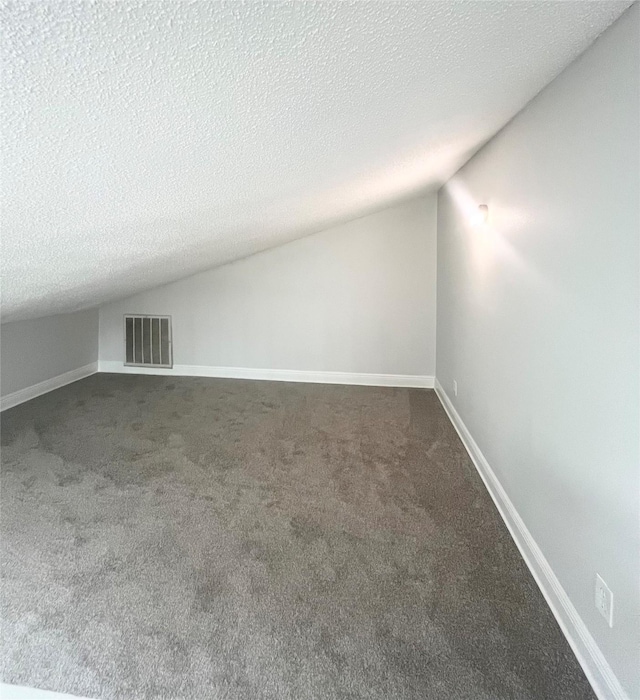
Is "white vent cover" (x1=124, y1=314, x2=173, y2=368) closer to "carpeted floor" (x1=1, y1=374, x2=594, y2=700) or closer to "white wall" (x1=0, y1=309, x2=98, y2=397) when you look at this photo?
"white wall" (x1=0, y1=309, x2=98, y2=397)

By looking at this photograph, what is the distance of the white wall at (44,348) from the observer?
12.2 feet

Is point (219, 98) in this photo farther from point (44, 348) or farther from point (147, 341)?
point (147, 341)

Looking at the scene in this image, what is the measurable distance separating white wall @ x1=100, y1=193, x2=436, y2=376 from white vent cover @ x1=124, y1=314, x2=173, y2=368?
3.2 inches

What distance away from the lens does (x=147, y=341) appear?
4930mm

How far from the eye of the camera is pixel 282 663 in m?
1.41

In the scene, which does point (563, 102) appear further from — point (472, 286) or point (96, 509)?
point (96, 509)

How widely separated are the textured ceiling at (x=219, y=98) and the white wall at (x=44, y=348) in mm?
1833

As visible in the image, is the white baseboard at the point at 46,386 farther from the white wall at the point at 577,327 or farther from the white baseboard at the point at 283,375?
the white wall at the point at 577,327

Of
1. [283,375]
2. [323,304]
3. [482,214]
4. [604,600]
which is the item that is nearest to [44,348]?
[283,375]

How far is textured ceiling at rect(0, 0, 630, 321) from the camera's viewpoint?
81cm

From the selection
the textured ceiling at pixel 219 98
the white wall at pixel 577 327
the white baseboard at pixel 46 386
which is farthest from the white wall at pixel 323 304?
the textured ceiling at pixel 219 98

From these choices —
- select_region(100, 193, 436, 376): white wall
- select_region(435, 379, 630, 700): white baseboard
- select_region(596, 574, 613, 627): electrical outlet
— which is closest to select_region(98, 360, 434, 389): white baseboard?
select_region(100, 193, 436, 376): white wall

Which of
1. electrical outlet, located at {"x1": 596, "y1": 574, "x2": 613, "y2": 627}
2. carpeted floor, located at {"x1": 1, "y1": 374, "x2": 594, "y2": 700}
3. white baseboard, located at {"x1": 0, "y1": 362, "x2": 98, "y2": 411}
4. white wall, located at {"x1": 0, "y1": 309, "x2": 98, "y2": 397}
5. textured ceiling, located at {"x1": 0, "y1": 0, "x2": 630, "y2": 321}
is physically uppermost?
textured ceiling, located at {"x1": 0, "y1": 0, "x2": 630, "y2": 321}

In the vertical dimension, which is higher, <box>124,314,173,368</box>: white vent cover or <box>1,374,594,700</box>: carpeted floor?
<box>124,314,173,368</box>: white vent cover
